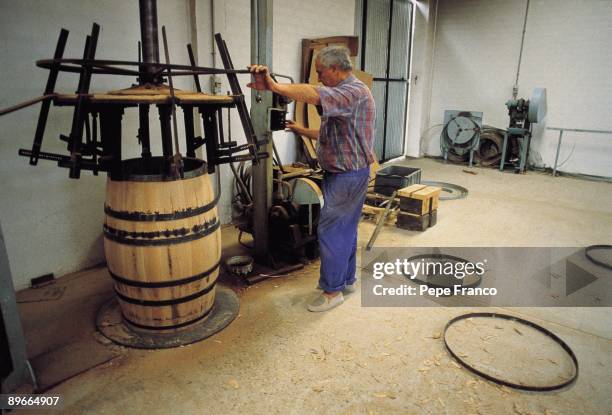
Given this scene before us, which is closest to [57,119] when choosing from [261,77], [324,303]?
[261,77]

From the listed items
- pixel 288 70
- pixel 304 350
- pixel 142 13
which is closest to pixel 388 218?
pixel 288 70

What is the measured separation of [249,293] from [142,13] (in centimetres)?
208

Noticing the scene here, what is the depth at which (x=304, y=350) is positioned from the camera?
2504 millimetres

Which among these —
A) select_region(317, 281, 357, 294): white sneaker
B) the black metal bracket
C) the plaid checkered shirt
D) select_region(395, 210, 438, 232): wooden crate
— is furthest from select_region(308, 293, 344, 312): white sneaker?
select_region(395, 210, 438, 232): wooden crate

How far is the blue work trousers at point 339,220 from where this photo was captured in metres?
2.78

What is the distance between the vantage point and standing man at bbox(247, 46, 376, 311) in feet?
8.20

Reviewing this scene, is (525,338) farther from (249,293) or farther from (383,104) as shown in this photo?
(383,104)

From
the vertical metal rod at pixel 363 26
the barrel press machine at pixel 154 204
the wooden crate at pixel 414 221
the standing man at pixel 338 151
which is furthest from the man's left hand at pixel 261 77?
the vertical metal rod at pixel 363 26

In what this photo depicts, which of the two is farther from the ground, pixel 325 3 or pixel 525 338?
pixel 325 3

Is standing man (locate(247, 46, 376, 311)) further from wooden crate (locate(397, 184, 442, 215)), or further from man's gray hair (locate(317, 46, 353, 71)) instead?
wooden crate (locate(397, 184, 442, 215))

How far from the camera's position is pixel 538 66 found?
781cm

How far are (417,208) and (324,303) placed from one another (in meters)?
2.03

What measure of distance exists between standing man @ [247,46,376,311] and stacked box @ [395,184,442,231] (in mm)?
1803

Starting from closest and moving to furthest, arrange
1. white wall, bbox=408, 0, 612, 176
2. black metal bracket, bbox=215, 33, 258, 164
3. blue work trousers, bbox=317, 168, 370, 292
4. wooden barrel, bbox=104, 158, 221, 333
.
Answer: wooden barrel, bbox=104, 158, 221, 333, black metal bracket, bbox=215, 33, 258, 164, blue work trousers, bbox=317, 168, 370, 292, white wall, bbox=408, 0, 612, 176
